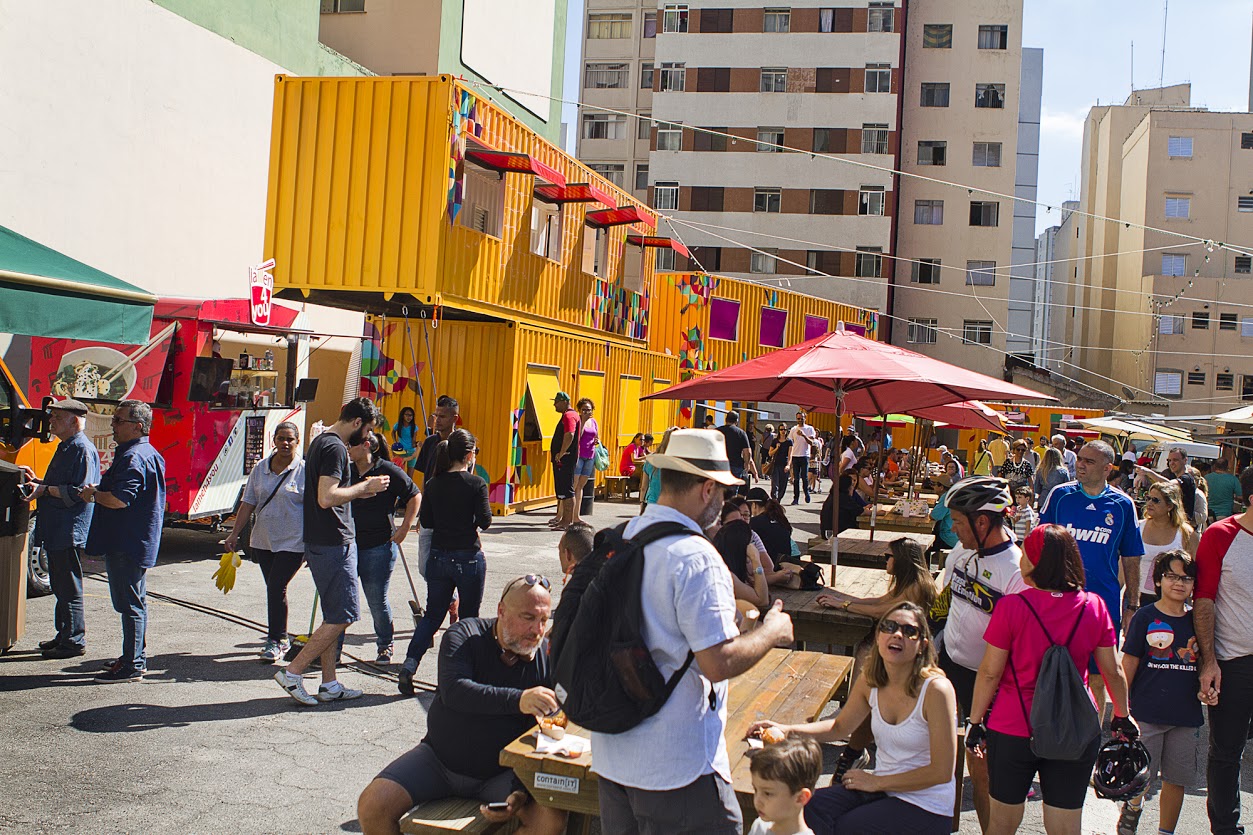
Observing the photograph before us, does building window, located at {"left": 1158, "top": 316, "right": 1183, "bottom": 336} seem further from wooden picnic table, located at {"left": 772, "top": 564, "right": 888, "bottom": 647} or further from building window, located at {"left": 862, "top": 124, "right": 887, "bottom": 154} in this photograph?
wooden picnic table, located at {"left": 772, "top": 564, "right": 888, "bottom": 647}

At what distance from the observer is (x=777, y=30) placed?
4750 cm

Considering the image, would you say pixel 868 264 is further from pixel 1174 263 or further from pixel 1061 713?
pixel 1061 713

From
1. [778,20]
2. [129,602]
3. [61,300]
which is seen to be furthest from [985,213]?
[61,300]

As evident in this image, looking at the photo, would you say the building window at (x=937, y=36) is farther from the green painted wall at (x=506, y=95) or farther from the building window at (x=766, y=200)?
the green painted wall at (x=506, y=95)

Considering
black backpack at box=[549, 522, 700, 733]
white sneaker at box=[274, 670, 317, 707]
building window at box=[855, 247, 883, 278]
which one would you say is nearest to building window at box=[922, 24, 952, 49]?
building window at box=[855, 247, 883, 278]

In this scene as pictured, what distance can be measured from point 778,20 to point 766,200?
26.3 ft

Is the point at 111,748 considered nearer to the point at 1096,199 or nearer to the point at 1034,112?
the point at 1096,199

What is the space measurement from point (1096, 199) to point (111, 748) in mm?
64025

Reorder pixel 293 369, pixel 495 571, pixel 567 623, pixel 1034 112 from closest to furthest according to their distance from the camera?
pixel 567 623 < pixel 495 571 < pixel 293 369 < pixel 1034 112

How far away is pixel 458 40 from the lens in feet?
82.4

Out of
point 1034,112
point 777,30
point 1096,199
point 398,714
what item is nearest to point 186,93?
point 398,714

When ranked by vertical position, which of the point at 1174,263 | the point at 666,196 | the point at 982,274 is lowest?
the point at 982,274

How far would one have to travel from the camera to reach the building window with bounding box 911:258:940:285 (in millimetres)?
46656

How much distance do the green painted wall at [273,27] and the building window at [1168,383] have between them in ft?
134
